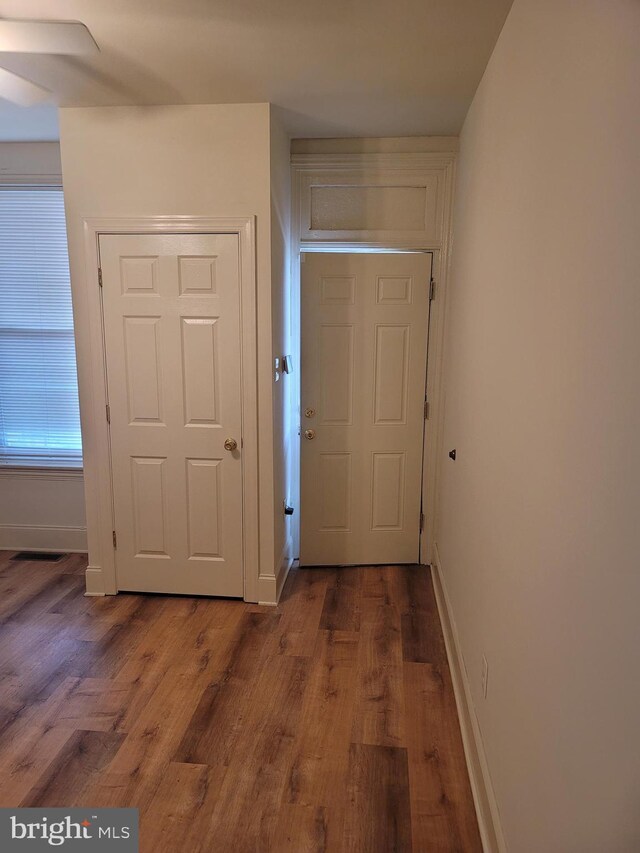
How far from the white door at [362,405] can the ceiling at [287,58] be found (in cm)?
85

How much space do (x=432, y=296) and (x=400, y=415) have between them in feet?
2.51

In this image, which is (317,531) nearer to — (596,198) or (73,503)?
(73,503)

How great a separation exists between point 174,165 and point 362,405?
1719 millimetres

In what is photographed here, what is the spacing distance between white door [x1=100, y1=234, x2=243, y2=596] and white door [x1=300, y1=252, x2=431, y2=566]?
63 centimetres

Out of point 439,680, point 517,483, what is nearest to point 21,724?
point 439,680

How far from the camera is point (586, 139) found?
1.09m

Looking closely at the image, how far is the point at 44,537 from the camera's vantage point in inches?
156

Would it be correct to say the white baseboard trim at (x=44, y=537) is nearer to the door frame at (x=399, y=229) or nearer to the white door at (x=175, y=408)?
the white door at (x=175, y=408)

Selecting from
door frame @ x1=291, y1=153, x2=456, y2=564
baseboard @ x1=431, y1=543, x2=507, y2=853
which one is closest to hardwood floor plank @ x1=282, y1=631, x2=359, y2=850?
baseboard @ x1=431, y1=543, x2=507, y2=853

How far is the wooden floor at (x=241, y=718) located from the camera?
5.97 ft

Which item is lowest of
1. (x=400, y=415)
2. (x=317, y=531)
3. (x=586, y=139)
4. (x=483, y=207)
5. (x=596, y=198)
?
(x=317, y=531)

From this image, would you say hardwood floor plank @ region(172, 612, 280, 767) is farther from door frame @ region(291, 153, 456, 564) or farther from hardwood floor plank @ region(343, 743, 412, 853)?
door frame @ region(291, 153, 456, 564)

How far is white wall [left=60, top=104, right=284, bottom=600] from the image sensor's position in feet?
9.28

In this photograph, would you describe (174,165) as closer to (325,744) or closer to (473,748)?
(325,744)
